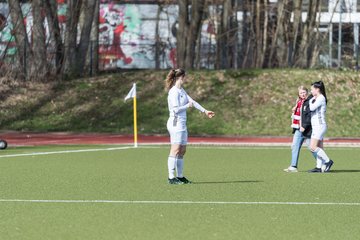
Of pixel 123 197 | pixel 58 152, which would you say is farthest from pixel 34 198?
pixel 58 152

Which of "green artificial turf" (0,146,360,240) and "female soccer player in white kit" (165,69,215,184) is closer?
"green artificial turf" (0,146,360,240)

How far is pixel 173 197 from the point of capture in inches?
634

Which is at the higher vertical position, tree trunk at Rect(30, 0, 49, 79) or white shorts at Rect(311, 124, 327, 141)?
tree trunk at Rect(30, 0, 49, 79)

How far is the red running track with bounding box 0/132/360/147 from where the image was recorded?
32.5 m

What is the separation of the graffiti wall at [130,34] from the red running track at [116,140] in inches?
280

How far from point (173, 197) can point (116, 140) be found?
734 inches

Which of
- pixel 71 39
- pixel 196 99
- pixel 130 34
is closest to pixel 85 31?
pixel 71 39

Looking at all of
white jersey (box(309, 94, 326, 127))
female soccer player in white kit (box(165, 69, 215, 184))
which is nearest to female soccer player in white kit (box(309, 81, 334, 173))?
white jersey (box(309, 94, 326, 127))

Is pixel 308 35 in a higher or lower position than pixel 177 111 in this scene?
higher

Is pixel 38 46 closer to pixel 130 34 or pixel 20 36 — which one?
pixel 20 36

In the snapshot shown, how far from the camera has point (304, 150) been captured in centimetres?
2938

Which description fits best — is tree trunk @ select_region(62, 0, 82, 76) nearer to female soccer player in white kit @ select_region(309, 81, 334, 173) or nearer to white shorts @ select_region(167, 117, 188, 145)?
female soccer player in white kit @ select_region(309, 81, 334, 173)

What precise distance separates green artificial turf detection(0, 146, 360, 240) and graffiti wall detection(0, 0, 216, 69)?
2065 cm

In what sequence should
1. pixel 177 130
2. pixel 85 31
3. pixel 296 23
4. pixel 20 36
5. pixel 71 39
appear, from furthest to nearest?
pixel 296 23, pixel 85 31, pixel 71 39, pixel 20 36, pixel 177 130
